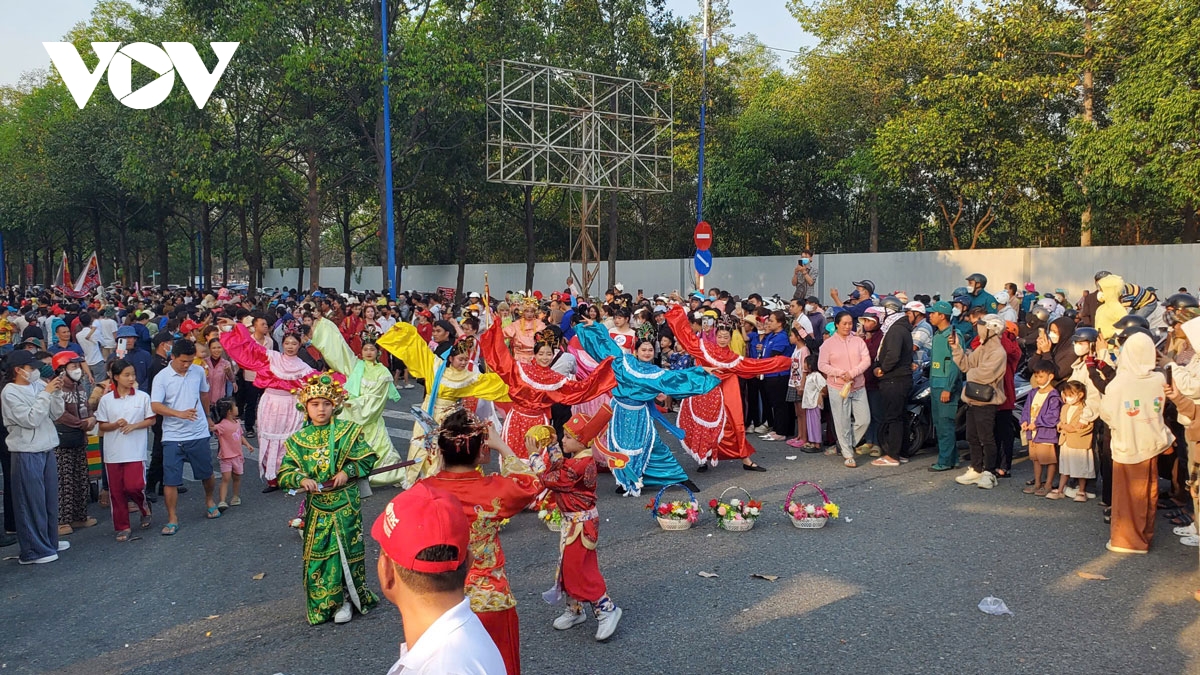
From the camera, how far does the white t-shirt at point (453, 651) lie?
2236 mm

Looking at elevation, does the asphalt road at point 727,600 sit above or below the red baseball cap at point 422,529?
below

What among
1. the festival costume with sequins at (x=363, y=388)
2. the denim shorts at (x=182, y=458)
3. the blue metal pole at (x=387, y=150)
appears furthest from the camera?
the blue metal pole at (x=387, y=150)

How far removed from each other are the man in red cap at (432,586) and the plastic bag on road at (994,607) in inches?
176

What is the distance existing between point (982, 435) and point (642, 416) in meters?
3.47

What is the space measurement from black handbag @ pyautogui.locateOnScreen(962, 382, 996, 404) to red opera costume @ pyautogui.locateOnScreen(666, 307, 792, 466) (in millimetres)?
1977

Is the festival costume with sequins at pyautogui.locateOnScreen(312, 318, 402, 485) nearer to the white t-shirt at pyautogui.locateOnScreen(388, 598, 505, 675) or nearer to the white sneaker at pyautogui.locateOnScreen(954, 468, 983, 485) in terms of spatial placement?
the white sneaker at pyautogui.locateOnScreen(954, 468, 983, 485)

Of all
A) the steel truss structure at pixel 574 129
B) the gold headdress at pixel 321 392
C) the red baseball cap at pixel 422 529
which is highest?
the steel truss structure at pixel 574 129

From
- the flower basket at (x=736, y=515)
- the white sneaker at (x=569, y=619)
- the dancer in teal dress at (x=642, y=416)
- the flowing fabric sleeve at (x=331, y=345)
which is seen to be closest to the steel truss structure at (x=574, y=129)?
the flowing fabric sleeve at (x=331, y=345)

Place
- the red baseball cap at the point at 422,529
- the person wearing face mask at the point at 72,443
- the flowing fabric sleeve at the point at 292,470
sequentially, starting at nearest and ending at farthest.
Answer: the red baseball cap at the point at 422,529 → the flowing fabric sleeve at the point at 292,470 → the person wearing face mask at the point at 72,443

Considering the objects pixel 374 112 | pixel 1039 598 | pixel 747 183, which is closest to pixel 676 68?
pixel 747 183

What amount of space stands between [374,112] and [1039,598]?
2370 centimetres

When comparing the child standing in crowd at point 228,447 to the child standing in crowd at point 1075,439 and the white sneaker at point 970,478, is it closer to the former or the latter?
the white sneaker at point 970,478

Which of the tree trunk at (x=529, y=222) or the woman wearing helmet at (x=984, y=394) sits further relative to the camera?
the tree trunk at (x=529, y=222)

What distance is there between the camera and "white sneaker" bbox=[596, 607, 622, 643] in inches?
217
